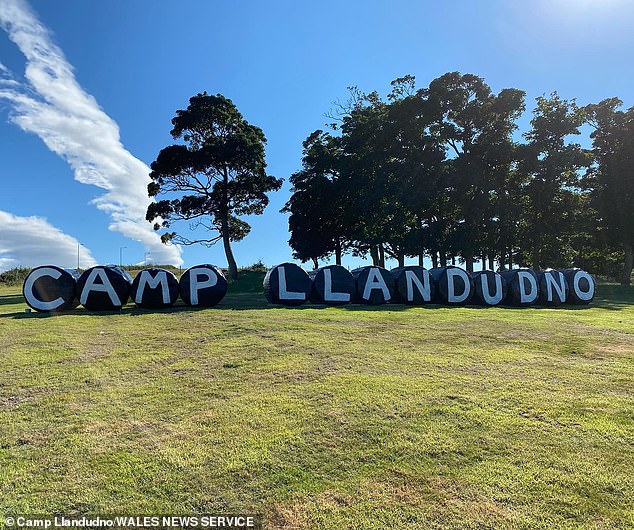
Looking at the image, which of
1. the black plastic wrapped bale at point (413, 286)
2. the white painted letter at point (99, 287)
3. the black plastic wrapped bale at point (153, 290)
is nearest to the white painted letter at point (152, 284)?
the black plastic wrapped bale at point (153, 290)

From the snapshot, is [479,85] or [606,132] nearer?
[479,85]

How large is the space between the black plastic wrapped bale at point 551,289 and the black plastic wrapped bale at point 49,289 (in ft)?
65.5

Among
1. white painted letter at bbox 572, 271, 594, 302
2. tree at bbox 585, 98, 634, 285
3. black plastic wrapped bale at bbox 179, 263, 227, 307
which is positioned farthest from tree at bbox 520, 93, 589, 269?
black plastic wrapped bale at bbox 179, 263, 227, 307

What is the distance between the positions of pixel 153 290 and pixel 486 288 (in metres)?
14.3

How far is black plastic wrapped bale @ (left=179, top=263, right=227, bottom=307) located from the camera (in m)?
16.6

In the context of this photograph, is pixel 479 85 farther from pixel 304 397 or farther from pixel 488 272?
pixel 304 397

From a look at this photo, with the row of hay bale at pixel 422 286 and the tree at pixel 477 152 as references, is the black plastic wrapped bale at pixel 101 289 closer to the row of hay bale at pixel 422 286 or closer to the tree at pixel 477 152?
the row of hay bale at pixel 422 286

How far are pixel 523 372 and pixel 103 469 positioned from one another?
19.4ft

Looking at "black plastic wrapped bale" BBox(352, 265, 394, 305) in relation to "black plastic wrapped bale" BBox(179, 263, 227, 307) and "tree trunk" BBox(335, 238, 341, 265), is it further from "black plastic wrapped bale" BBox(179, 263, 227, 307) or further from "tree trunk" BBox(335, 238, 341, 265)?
"tree trunk" BBox(335, 238, 341, 265)

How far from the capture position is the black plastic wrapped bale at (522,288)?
66.3ft

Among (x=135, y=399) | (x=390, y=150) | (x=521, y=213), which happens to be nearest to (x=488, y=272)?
(x=521, y=213)

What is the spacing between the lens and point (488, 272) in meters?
20.2

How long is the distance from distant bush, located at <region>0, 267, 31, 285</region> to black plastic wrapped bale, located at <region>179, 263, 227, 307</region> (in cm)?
2531

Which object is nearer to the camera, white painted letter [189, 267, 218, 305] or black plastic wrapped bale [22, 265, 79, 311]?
black plastic wrapped bale [22, 265, 79, 311]
